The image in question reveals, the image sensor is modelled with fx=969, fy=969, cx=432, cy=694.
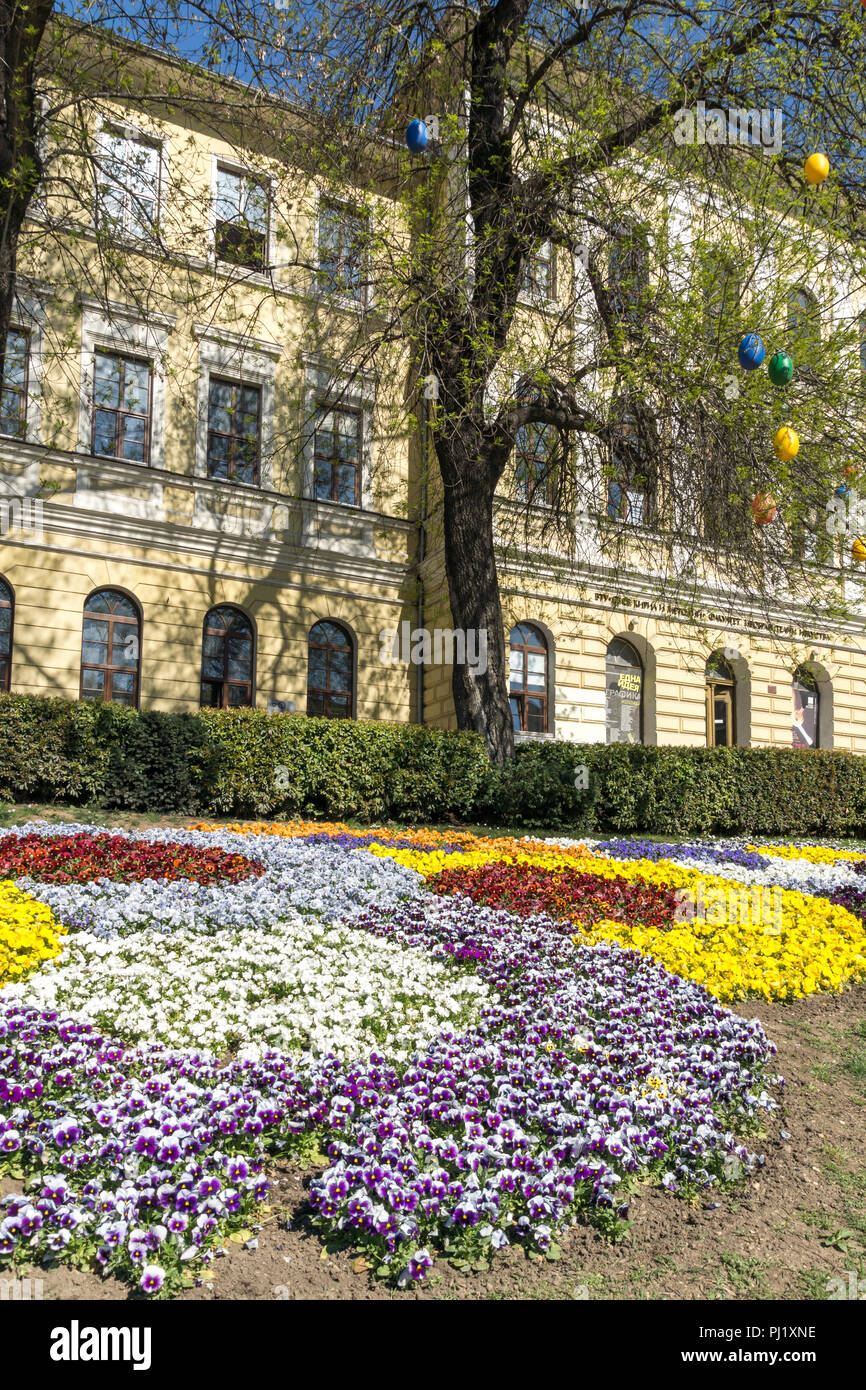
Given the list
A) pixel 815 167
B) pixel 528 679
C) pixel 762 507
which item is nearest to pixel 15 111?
pixel 815 167

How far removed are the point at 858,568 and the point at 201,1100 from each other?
2257 cm

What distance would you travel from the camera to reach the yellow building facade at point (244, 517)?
50.4 feet

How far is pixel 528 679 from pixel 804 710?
8.39 m

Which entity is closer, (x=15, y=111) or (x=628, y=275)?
(x=15, y=111)

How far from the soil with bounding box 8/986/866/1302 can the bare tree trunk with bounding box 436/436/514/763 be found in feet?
32.2

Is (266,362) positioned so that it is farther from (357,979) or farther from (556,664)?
(357,979)

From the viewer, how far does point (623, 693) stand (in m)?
21.2

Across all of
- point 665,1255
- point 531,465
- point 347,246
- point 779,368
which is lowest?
point 665,1255

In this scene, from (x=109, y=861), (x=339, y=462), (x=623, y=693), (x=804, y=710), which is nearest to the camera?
(x=109, y=861)

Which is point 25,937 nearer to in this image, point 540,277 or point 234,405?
point 234,405

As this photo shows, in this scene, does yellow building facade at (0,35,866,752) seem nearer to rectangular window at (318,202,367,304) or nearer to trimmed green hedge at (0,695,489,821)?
rectangular window at (318,202,367,304)

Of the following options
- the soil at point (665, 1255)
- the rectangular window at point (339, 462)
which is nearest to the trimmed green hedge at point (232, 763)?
the rectangular window at point (339, 462)

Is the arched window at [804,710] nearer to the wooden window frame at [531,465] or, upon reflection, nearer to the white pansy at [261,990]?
the wooden window frame at [531,465]
